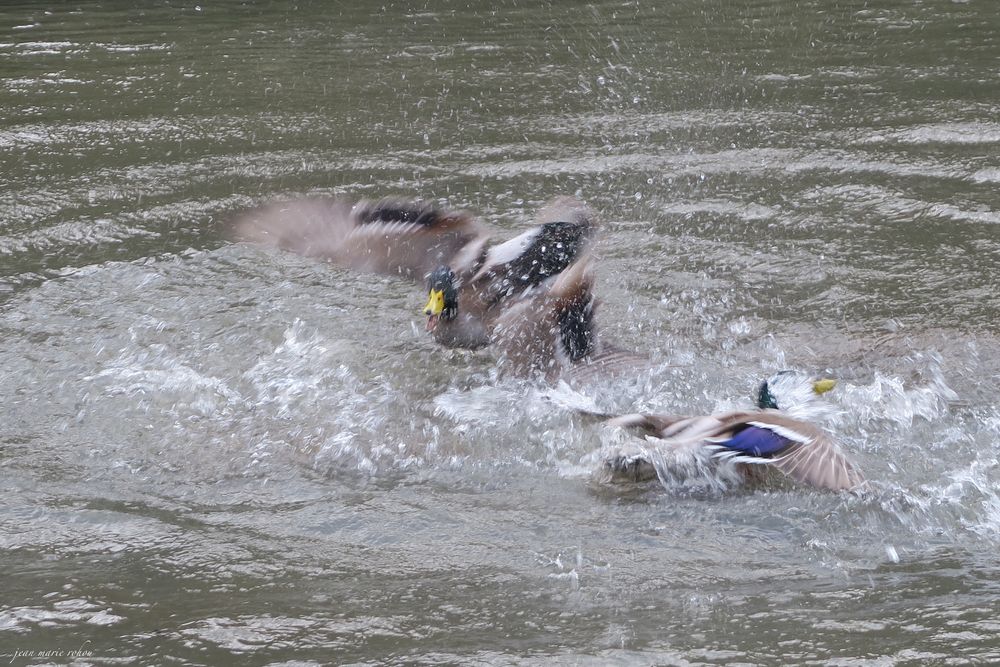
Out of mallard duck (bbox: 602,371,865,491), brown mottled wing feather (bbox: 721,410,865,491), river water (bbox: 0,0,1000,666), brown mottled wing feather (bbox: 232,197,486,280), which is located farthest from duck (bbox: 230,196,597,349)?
brown mottled wing feather (bbox: 721,410,865,491)

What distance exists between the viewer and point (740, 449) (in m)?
4.37

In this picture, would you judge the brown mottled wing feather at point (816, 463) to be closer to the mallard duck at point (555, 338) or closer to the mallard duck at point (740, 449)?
the mallard duck at point (740, 449)

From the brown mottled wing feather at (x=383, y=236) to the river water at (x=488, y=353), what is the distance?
16.4 inches

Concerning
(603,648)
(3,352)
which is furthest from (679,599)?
(3,352)

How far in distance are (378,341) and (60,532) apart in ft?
6.40

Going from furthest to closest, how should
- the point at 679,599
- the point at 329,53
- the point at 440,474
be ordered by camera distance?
the point at 329,53 → the point at 440,474 → the point at 679,599

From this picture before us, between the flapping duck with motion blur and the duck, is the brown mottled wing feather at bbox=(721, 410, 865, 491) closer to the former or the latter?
the flapping duck with motion blur

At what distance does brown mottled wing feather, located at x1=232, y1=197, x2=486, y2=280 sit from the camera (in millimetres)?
5527

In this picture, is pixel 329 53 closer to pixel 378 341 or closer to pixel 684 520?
pixel 378 341

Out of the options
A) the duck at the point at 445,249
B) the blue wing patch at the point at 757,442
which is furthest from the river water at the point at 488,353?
the duck at the point at 445,249

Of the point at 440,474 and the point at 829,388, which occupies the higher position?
the point at 829,388

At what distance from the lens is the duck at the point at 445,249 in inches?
208

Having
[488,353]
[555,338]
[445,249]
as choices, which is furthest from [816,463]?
[445,249]

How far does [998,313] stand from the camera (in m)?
5.89
